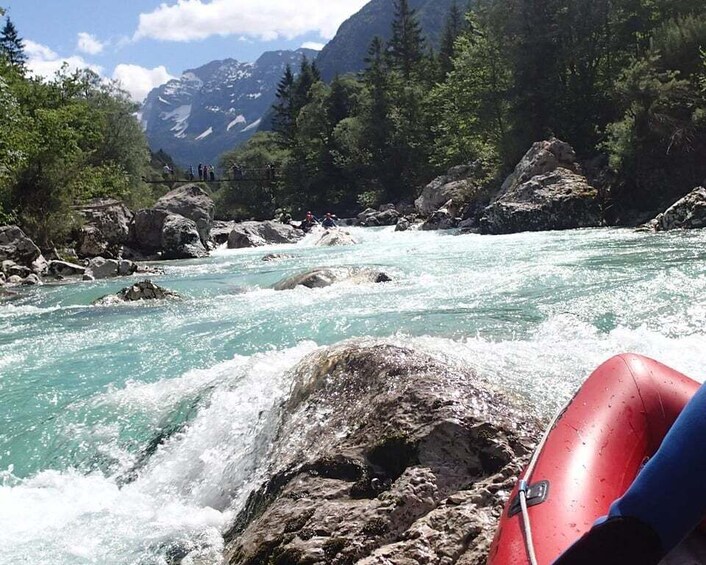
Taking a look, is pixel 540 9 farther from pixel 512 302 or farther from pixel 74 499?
pixel 74 499

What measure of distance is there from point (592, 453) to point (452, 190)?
27704mm

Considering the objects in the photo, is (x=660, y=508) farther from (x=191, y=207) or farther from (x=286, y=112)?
(x=286, y=112)

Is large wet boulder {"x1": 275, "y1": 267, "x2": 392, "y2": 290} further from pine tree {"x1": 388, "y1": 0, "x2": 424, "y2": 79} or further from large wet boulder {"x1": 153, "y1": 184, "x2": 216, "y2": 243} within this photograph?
pine tree {"x1": 388, "y1": 0, "x2": 424, "y2": 79}

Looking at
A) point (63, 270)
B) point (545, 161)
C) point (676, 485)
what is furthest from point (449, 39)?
point (676, 485)

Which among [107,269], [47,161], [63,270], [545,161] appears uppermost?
[47,161]

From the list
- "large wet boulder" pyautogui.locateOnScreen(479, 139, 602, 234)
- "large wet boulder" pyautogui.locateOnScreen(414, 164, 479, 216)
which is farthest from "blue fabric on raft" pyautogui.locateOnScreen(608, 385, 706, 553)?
"large wet boulder" pyautogui.locateOnScreen(414, 164, 479, 216)

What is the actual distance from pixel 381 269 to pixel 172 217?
12265 millimetres

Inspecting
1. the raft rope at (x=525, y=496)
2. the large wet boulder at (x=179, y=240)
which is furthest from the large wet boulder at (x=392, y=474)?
the large wet boulder at (x=179, y=240)

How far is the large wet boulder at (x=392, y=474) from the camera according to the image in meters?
2.52

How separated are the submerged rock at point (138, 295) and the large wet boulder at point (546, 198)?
522 inches

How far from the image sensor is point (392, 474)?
9.39 ft

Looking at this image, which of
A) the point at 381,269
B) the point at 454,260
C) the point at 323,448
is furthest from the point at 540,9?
the point at 323,448

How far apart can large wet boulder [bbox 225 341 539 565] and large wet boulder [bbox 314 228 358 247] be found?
18.7 meters

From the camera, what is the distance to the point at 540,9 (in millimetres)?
26891
